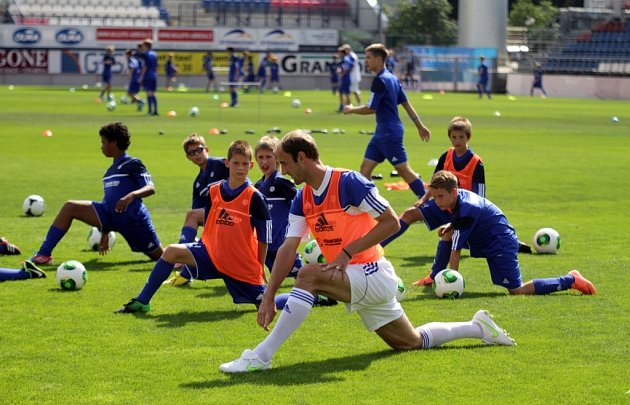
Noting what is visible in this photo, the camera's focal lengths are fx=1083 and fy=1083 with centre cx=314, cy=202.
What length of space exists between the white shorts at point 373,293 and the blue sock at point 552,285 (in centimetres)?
292

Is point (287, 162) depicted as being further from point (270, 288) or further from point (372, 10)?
point (372, 10)

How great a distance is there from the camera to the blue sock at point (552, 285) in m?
9.99

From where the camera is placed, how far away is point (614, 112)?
43969mm

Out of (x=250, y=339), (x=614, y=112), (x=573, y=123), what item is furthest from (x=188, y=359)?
(x=614, y=112)

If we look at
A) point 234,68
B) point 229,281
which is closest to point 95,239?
point 229,281

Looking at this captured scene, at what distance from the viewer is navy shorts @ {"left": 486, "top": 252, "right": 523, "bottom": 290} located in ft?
32.8

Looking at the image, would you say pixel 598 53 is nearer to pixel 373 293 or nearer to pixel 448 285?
pixel 448 285

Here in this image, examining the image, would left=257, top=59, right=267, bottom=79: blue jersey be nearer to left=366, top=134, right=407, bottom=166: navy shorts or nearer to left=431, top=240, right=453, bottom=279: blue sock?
left=366, top=134, right=407, bottom=166: navy shorts

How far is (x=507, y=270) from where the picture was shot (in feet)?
32.8

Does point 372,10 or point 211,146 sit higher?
point 372,10

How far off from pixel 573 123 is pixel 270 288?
3113 cm

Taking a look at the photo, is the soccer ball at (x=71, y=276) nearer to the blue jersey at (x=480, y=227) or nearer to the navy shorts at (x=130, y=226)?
the navy shorts at (x=130, y=226)

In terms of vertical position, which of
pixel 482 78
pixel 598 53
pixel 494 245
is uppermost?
pixel 598 53

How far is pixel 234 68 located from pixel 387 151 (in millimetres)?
37396
